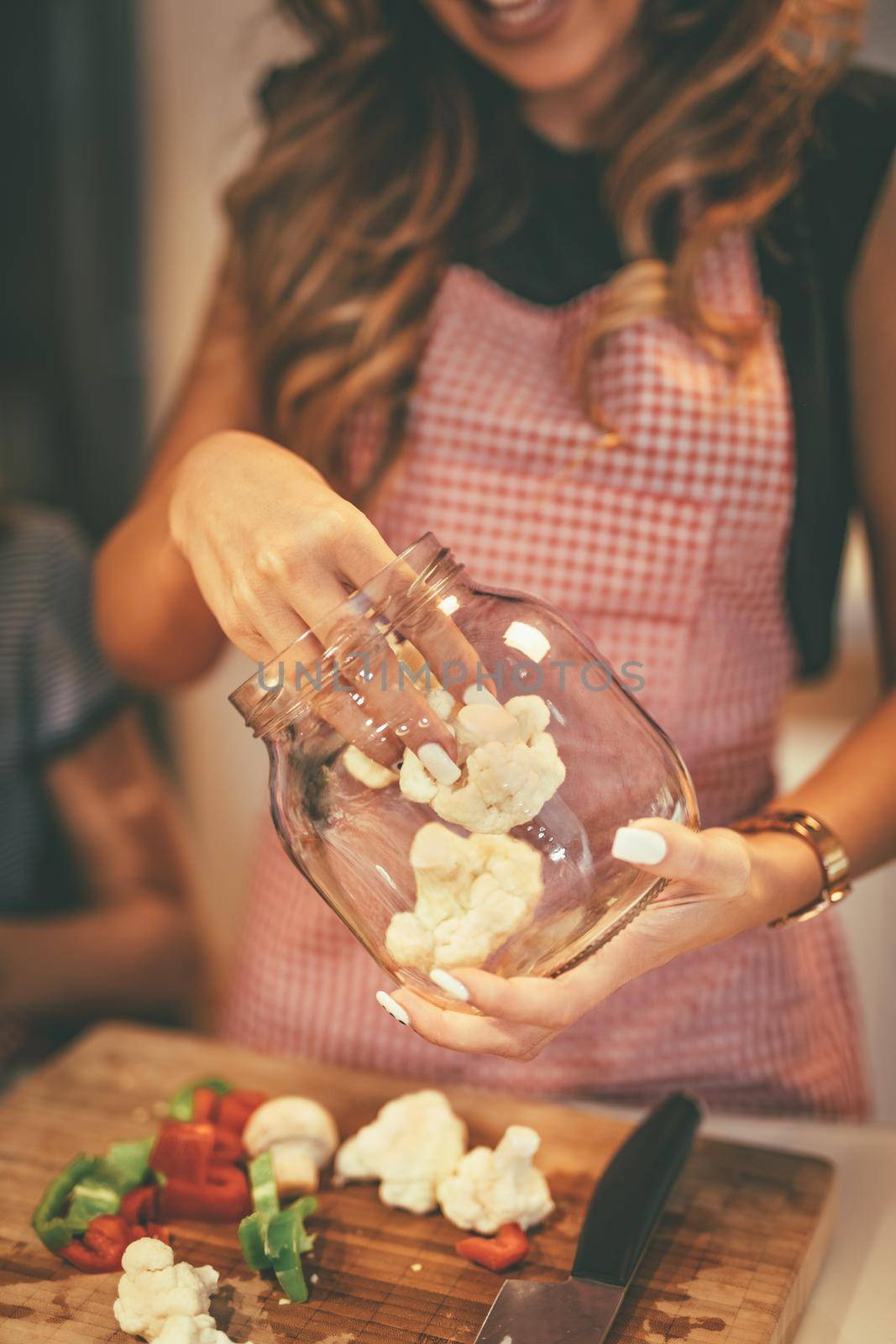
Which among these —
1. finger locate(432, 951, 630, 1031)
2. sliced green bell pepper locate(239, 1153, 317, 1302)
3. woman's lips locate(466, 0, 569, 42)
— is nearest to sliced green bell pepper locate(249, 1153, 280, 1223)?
sliced green bell pepper locate(239, 1153, 317, 1302)

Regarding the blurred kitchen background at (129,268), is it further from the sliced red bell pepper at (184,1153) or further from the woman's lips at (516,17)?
the sliced red bell pepper at (184,1153)

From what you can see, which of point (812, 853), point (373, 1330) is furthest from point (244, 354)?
point (373, 1330)

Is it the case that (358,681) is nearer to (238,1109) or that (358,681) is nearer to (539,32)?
(238,1109)

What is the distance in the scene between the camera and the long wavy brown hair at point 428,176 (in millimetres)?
975

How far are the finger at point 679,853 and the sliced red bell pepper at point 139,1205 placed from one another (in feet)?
1.26

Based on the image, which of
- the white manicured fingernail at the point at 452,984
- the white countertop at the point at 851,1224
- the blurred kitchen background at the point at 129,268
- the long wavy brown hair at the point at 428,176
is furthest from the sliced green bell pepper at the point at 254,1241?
the blurred kitchen background at the point at 129,268

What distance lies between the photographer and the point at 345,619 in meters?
0.63

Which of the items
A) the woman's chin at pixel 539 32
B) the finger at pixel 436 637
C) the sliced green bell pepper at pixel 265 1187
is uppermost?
the woman's chin at pixel 539 32

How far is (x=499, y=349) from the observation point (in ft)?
3.36

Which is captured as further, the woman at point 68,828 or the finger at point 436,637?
the woman at point 68,828

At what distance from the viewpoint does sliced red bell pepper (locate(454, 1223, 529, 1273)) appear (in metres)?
0.73

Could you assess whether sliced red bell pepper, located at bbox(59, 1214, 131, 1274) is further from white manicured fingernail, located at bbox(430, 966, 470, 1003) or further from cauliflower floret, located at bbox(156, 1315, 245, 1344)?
white manicured fingernail, located at bbox(430, 966, 470, 1003)

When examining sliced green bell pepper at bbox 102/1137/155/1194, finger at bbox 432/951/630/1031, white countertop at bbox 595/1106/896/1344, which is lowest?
white countertop at bbox 595/1106/896/1344

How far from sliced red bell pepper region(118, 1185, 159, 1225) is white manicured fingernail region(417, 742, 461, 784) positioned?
356 mm
